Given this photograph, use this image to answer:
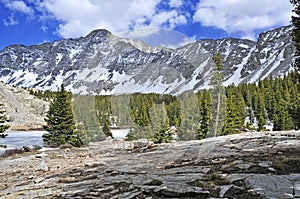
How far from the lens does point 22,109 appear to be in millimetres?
99125

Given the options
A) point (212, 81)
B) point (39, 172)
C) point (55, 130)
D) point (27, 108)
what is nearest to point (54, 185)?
point (39, 172)

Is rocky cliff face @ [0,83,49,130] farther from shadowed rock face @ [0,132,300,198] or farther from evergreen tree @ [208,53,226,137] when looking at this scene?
shadowed rock face @ [0,132,300,198]

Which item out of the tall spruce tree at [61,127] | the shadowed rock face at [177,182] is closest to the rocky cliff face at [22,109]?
the tall spruce tree at [61,127]

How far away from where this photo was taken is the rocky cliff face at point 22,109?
8396 cm

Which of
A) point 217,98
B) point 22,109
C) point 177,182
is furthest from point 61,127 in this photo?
point 22,109

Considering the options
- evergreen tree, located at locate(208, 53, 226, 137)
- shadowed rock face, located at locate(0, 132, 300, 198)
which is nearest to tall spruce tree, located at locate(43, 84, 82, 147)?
evergreen tree, located at locate(208, 53, 226, 137)

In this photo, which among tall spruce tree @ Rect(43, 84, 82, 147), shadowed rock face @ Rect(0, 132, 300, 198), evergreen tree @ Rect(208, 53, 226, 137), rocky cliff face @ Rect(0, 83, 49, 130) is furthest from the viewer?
rocky cliff face @ Rect(0, 83, 49, 130)

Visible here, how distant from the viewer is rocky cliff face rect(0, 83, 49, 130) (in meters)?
84.0

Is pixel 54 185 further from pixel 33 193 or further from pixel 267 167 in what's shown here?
pixel 267 167

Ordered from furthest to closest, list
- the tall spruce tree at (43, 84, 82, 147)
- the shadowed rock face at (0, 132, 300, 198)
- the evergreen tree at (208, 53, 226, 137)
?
the evergreen tree at (208, 53, 226, 137) → the tall spruce tree at (43, 84, 82, 147) → the shadowed rock face at (0, 132, 300, 198)

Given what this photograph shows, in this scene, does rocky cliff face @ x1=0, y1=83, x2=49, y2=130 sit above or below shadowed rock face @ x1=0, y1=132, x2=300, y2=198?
above

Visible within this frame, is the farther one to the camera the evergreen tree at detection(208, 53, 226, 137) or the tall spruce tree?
the evergreen tree at detection(208, 53, 226, 137)

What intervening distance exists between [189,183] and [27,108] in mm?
105084

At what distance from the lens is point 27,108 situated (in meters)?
104
